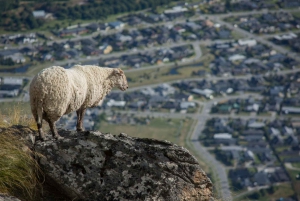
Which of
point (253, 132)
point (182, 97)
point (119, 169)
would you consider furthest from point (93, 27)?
point (119, 169)

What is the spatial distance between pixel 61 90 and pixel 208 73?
6690cm

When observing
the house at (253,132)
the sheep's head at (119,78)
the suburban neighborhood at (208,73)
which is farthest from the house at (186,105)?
the sheep's head at (119,78)

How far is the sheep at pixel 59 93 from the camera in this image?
33.9 ft

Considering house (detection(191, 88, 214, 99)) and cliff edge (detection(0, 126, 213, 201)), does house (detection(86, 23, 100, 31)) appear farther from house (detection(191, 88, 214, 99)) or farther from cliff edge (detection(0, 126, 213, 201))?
cliff edge (detection(0, 126, 213, 201))

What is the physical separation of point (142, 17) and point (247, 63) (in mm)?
24443

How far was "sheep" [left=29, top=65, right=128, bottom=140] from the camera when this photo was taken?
33.9 ft

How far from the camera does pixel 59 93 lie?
10.5 meters

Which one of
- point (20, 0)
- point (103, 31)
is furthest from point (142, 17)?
point (20, 0)

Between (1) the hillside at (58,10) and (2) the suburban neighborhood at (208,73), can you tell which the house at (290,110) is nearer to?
(2) the suburban neighborhood at (208,73)

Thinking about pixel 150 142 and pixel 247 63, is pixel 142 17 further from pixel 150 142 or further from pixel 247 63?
pixel 150 142

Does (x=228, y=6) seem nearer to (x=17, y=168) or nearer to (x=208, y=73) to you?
(x=208, y=73)

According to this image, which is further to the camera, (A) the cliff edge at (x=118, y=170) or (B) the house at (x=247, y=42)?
(B) the house at (x=247, y=42)

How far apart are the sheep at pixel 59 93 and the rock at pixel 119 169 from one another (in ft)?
1.99

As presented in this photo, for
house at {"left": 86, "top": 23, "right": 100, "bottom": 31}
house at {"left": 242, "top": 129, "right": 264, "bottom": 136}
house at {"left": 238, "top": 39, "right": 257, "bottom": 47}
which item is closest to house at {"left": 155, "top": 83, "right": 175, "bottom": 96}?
house at {"left": 242, "top": 129, "right": 264, "bottom": 136}
